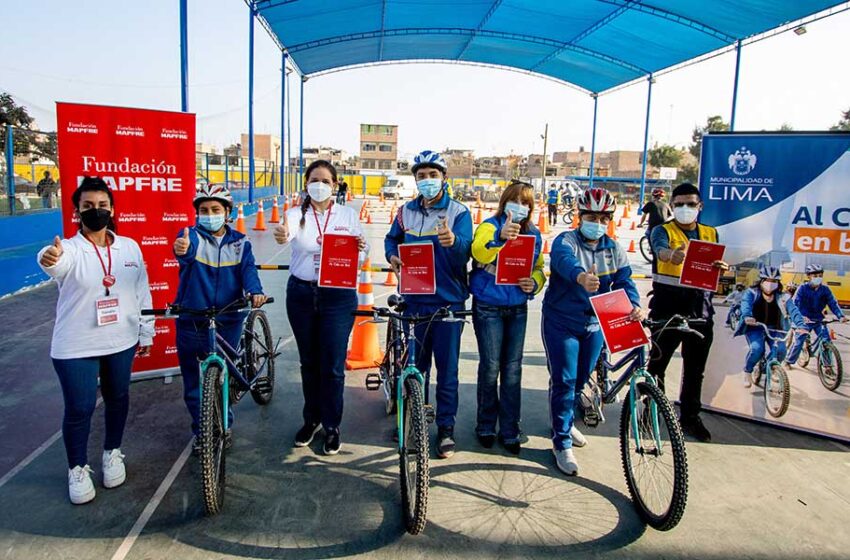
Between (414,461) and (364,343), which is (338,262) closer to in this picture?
(414,461)

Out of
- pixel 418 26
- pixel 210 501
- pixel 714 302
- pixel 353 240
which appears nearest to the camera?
pixel 210 501

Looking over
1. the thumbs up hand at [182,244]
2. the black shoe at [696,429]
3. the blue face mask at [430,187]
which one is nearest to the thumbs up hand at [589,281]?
the blue face mask at [430,187]

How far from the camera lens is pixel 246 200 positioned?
2345 centimetres

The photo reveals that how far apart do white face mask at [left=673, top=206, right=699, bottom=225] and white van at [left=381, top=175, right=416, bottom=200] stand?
37852mm

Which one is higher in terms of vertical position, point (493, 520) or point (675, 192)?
point (675, 192)

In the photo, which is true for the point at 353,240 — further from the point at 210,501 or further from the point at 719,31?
the point at 719,31

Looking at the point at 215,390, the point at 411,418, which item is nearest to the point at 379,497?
the point at 411,418

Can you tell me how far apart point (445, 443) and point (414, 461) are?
2.67ft

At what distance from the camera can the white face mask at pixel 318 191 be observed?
3.84 meters

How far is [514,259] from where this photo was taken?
12.4ft

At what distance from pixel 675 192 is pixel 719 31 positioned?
1592 centimetres

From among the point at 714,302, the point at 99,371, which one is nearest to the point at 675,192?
the point at 714,302

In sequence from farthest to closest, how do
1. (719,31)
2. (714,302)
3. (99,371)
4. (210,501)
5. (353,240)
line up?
(719,31) → (714,302) → (353,240) → (99,371) → (210,501)

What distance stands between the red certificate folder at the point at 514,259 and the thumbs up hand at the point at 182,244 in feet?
6.59
